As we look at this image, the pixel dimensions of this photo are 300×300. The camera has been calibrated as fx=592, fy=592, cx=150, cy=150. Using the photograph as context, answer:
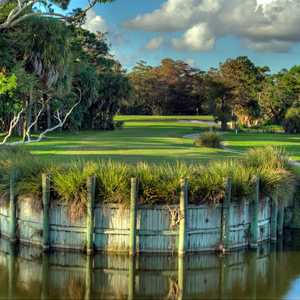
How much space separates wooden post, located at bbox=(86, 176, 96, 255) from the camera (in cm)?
1780

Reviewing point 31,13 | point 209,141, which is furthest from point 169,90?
point 31,13

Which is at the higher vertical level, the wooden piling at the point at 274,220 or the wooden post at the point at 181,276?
the wooden piling at the point at 274,220

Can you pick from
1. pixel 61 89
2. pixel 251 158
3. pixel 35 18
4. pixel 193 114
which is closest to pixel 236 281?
pixel 251 158

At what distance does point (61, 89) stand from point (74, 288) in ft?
64.6

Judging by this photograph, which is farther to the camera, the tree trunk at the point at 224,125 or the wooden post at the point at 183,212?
the tree trunk at the point at 224,125

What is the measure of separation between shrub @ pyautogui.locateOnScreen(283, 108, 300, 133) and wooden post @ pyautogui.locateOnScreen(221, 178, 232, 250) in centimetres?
7031

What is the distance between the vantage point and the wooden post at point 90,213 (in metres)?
17.8

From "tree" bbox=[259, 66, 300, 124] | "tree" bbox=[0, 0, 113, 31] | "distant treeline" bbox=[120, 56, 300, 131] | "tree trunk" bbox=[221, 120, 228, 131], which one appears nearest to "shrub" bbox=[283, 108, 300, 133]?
"distant treeline" bbox=[120, 56, 300, 131]

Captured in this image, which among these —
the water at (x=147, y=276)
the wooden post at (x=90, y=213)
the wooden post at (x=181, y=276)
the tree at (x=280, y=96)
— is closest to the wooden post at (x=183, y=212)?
the wooden post at (x=181, y=276)

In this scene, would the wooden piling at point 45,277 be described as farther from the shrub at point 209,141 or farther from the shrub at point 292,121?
the shrub at point 292,121

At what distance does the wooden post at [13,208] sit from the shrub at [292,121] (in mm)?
71723

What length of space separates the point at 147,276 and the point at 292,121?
73684 mm

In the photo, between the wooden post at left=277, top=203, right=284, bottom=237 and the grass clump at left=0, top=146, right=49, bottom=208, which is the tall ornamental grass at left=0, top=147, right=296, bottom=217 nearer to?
the grass clump at left=0, top=146, right=49, bottom=208

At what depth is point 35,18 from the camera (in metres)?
25.7
